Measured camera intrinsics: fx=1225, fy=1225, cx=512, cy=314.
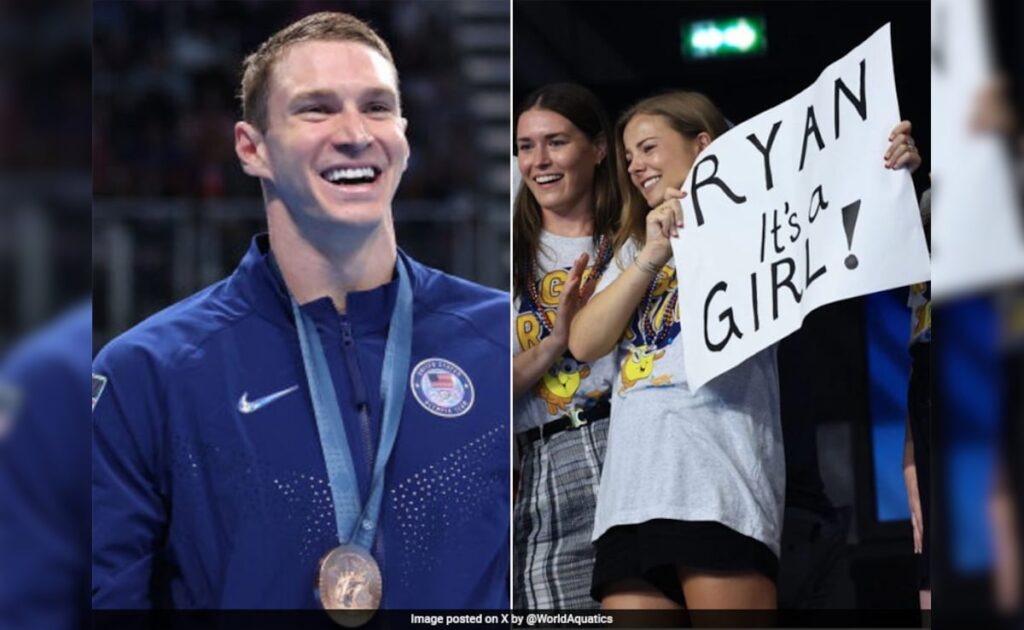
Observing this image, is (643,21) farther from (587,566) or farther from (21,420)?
(21,420)

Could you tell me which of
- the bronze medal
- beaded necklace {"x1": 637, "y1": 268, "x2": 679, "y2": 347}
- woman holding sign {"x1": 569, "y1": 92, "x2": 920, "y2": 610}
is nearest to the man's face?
woman holding sign {"x1": 569, "y1": 92, "x2": 920, "y2": 610}

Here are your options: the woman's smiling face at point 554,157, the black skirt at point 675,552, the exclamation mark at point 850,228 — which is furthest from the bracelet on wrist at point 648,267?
the black skirt at point 675,552

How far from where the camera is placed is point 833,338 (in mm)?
3613

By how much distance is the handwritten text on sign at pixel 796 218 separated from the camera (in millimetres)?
3562

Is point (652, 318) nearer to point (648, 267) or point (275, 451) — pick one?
point (648, 267)

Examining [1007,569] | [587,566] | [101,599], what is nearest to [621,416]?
[587,566]

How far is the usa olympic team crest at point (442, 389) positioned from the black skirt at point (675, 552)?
0.58 meters

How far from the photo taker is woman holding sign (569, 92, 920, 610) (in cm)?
354

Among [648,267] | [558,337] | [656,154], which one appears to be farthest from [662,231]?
[558,337]

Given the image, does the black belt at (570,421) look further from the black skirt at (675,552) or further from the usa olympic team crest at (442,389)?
the black skirt at (675,552)

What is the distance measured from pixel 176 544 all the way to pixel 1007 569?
3215 mm

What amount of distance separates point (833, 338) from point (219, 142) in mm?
1930

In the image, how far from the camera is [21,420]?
1.79 m

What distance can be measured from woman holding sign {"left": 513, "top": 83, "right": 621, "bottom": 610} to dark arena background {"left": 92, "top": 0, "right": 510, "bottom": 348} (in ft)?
0.31
